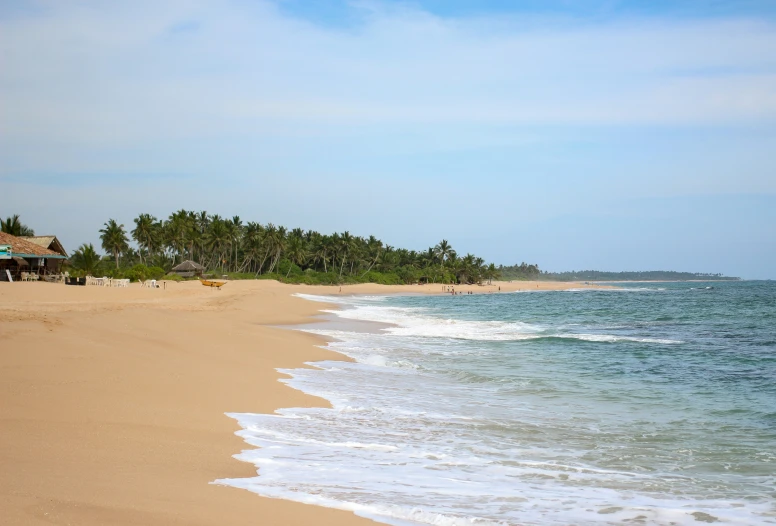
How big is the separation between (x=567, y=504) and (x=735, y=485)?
2246 mm

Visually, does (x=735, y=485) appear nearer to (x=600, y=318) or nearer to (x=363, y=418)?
(x=363, y=418)

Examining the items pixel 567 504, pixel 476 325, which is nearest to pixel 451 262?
pixel 476 325

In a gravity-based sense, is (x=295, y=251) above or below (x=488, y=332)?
above

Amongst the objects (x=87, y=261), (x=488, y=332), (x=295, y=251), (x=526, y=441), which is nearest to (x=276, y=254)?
(x=295, y=251)

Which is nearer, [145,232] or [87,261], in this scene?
[87,261]

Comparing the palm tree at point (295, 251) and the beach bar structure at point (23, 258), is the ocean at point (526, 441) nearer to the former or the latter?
the beach bar structure at point (23, 258)

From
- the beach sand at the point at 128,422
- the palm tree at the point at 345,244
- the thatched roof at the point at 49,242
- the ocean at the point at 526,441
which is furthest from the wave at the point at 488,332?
the palm tree at the point at 345,244

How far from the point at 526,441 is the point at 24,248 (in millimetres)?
42856

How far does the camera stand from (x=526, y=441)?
318 inches

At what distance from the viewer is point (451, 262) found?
121750 mm

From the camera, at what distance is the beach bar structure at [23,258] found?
38688 mm

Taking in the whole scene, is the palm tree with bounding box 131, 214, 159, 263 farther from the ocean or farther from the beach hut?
the ocean

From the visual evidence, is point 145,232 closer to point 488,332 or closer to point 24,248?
point 24,248

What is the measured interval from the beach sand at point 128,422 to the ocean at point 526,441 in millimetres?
472
